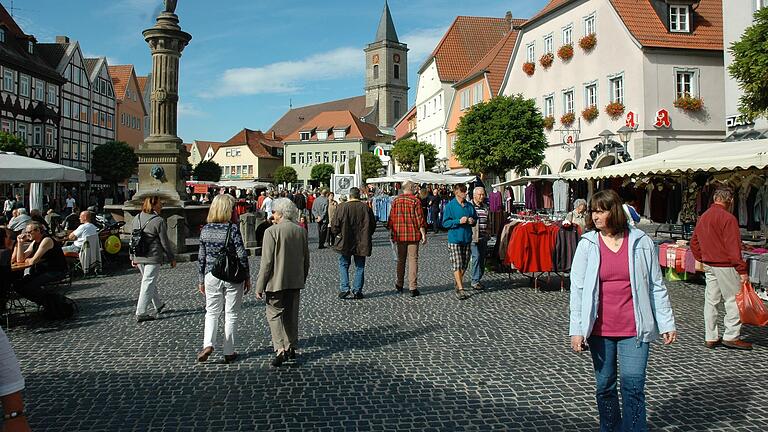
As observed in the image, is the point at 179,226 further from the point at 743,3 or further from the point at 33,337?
the point at 743,3

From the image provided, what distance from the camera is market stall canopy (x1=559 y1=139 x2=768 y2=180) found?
9.75 meters

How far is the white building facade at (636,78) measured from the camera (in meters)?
24.2

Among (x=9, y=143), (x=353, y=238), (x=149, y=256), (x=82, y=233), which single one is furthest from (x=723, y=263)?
(x=9, y=143)

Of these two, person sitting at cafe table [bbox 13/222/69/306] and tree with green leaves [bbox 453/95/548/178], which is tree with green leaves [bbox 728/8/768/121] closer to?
person sitting at cafe table [bbox 13/222/69/306]

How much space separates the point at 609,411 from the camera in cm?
392

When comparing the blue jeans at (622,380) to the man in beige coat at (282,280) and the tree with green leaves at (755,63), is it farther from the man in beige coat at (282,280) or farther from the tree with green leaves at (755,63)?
the tree with green leaves at (755,63)

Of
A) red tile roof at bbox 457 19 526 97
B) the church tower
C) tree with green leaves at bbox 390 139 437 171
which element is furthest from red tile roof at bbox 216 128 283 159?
red tile roof at bbox 457 19 526 97

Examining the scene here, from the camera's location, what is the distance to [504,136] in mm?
26750

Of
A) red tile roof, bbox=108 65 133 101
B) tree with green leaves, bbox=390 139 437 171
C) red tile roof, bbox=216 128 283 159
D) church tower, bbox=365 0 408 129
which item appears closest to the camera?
tree with green leaves, bbox=390 139 437 171

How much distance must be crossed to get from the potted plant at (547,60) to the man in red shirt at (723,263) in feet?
80.4

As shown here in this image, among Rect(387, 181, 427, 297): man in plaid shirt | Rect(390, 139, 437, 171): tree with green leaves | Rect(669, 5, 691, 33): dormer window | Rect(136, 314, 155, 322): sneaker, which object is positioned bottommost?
Rect(136, 314, 155, 322): sneaker

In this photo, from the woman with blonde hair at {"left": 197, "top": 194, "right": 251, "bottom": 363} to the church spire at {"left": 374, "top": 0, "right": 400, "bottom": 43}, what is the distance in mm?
106925

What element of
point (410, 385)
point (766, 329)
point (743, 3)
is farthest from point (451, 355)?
point (743, 3)

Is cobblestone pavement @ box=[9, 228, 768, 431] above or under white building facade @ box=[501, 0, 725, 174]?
under
